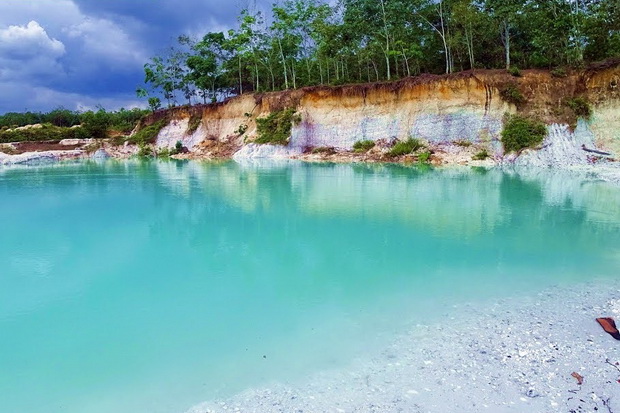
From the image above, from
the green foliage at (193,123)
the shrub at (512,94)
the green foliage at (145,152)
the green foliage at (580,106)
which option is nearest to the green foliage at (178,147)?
the green foliage at (193,123)

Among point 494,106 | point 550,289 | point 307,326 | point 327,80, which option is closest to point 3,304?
point 307,326

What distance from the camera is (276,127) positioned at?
1528 inches

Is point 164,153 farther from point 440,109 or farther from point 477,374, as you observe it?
point 477,374

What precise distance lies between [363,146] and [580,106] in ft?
48.7

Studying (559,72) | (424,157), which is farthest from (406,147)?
(559,72)

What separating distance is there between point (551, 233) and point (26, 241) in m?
13.2

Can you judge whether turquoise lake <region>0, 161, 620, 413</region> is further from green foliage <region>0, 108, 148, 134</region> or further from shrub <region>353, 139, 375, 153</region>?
green foliage <region>0, 108, 148, 134</region>

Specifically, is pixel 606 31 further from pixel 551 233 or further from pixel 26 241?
pixel 26 241

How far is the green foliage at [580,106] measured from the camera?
A: 2647cm

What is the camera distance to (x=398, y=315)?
19.7 feet

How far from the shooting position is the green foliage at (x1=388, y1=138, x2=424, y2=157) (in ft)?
103

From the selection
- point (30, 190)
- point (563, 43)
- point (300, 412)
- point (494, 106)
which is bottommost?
point (300, 412)

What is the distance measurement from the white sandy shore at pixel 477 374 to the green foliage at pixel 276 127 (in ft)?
109

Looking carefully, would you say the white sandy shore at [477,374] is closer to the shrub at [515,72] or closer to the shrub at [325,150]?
the shrub at [515,72]
